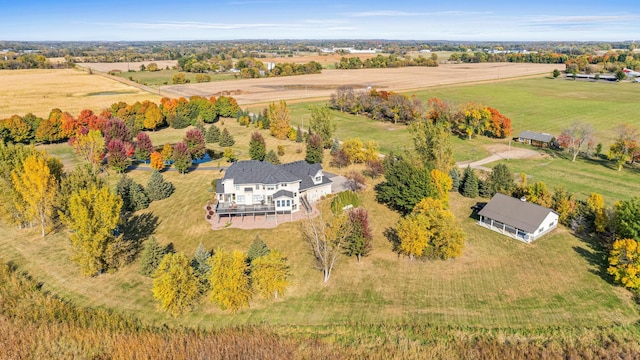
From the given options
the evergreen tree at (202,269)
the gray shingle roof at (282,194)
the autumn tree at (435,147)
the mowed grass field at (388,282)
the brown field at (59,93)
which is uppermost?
the brown field at (59,93)

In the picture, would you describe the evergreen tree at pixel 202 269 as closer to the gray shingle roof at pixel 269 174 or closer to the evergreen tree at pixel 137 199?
the gray shingle roof at pixel 269 174

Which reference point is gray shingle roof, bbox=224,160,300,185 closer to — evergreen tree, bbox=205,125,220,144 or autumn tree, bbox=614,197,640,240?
autumn tree, bbox=614,197,640,240

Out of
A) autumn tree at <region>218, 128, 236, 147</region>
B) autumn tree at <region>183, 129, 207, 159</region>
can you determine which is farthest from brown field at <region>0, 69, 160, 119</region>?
autumn tree at <region>183, 129, 207, 159</region>

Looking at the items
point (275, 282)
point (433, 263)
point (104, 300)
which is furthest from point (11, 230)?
point (433, 263)

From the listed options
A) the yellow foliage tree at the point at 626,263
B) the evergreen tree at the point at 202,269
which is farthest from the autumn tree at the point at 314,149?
the yellow foliage tree at the point at 626,263

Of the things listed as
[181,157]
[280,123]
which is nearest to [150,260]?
[181,157]
